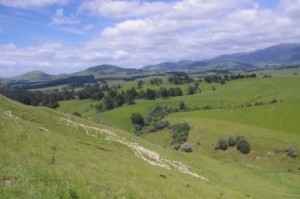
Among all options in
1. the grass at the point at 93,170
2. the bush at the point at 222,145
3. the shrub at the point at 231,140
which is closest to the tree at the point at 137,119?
the bush at the point at 222,145

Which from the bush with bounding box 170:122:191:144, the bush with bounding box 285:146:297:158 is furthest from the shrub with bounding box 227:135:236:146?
the bush with bounding box 170:122:191:144

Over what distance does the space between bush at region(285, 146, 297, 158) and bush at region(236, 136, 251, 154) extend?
36.8 feet

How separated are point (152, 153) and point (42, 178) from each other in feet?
111

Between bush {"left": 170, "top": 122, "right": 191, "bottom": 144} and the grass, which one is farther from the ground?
the grass

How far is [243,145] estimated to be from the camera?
414ft

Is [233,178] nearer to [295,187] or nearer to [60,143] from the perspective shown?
[295,187]

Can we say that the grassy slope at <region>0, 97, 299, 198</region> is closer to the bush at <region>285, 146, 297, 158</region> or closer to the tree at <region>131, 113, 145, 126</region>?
the bush at <region>285, 146, 297, 158</region>

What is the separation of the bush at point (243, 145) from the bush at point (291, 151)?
11204 mm

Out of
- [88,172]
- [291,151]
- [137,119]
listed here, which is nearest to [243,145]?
[291,151]

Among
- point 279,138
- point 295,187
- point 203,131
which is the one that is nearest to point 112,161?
point 295,187

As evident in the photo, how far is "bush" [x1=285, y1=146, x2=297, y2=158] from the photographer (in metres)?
116

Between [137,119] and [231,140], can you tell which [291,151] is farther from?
[137,119]

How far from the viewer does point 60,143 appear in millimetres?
35594

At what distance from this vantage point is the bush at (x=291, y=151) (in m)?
116
